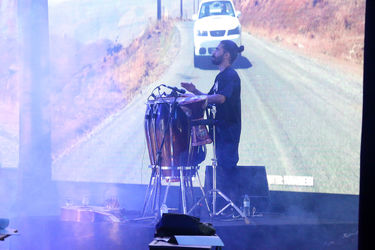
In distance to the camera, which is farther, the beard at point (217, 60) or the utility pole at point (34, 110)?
the utility pole at point (34, 110)

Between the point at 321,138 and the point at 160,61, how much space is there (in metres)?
1.77

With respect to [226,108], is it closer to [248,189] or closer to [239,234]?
[248,189]

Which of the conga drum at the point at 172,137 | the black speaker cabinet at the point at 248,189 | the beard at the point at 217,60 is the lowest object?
the black speaker cabinet at the point at 248,189

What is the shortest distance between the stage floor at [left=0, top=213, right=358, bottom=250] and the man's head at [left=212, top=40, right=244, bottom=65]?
150 cm

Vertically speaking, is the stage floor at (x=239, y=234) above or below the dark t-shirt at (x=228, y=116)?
below

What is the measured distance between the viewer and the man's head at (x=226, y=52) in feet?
17.4

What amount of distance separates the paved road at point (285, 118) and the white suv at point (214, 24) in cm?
11

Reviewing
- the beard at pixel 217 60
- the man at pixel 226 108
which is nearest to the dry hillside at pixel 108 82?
the beard at pixel 217 60

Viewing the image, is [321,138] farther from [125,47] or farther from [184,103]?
[125,47]

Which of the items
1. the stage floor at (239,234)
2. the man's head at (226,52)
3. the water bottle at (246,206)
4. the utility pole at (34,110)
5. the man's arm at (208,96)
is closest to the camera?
the stage floor at (239,234)

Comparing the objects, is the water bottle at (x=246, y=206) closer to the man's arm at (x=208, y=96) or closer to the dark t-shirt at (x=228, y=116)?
the dark t-shirt at (x=228, y=116)

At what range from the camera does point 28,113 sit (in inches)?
239

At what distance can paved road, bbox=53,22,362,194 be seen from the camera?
5184mm

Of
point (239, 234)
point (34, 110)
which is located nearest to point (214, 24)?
point (239, 234)
